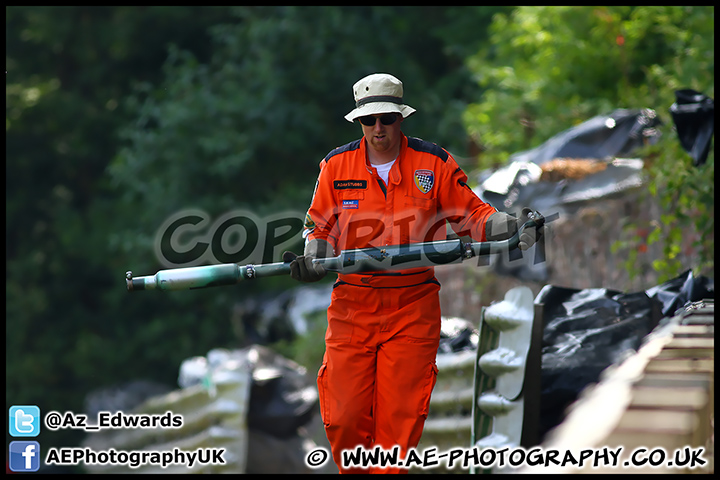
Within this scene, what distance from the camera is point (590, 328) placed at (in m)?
4.51

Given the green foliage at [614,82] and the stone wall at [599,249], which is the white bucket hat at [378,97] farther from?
the stone wall at [599,249]

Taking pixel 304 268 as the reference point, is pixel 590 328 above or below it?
below

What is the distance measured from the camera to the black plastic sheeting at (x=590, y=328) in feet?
14.0

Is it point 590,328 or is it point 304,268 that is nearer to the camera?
point 304,268

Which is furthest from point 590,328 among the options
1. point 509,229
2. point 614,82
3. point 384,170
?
point 614,82

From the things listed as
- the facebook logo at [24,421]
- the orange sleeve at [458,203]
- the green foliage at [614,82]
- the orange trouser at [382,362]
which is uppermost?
the green foliage at [614,82]

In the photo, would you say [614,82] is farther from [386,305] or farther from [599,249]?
[386,305]

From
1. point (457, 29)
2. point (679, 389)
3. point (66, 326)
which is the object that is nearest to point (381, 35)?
point (457, 29)

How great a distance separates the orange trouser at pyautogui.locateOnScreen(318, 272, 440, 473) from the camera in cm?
394

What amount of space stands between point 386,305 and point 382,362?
25 cm

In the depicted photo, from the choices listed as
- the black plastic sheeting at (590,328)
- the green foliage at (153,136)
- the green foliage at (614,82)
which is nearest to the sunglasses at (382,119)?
the black plastic sheeting at (590,328)

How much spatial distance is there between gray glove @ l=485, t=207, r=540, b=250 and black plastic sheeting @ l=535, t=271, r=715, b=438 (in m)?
0.79

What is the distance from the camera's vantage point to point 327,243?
13.3 ft

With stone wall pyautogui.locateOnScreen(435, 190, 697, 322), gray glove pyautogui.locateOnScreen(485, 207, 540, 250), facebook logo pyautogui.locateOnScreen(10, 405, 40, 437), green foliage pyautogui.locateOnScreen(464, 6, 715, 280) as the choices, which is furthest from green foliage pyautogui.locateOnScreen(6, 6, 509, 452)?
gray glove pyautogui.locateOnScreen(485, 207, 540, 250)
